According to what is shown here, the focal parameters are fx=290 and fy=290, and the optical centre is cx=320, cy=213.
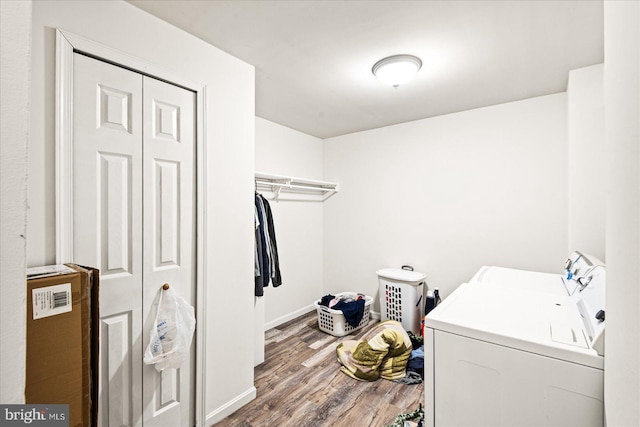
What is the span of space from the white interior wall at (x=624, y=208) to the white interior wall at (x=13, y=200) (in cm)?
92

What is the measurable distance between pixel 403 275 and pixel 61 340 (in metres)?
2.80

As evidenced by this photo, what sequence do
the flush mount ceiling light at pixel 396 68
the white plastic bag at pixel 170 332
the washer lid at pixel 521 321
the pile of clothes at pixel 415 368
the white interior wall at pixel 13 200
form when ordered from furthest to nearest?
the pile of clothes at pixel 415 368 < the flush mount ceiling light at pixel 396 68 < the white plastic bag at pixel 170 332 < the washer lid at pixel 521 321 < the white interior wall at pixel 13 200

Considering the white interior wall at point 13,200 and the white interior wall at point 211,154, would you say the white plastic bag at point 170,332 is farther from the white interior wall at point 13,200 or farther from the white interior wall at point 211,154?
the white interior wall at point 13,200

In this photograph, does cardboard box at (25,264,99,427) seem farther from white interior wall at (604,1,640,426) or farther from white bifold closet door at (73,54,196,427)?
white interior wall at (604,1,640,426)

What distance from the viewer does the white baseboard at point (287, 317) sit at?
11.0 ft

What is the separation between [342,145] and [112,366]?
3.31 m

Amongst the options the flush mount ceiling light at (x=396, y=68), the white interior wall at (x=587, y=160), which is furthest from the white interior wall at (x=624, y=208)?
the white interior wall at (x=587, y=160)

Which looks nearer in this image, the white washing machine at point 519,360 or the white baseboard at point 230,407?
the white washing machine at point 519,360

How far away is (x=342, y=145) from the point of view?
3963mm

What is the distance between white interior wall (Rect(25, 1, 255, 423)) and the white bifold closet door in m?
0.10

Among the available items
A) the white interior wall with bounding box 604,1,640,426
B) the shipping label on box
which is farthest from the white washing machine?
the shipping label on box

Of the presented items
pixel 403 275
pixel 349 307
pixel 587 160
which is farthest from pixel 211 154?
pixel 587 160

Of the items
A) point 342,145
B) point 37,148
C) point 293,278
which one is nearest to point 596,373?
point 37,148

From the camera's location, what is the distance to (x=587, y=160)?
212 cm
